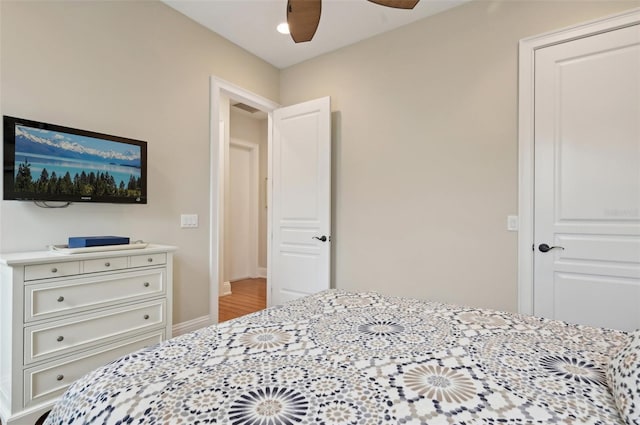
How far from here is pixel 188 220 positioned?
2807 millimetres

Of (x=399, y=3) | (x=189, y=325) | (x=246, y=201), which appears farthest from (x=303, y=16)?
(x=246, y=201)

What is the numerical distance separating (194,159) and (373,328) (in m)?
2.29

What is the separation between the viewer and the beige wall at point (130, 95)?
1907 millimetres

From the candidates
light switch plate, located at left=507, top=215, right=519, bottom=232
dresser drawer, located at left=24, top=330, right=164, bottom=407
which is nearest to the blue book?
dresser drawer, located at left=24, top=330, right=164, bottom=407

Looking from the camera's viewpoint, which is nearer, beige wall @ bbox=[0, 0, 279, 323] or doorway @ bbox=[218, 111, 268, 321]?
beige wall @ bbox=[0, 0, 279, 323]

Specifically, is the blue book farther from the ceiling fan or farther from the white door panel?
the white door panel

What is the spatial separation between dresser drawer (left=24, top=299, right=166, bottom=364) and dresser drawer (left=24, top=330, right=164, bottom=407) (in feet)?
0.17

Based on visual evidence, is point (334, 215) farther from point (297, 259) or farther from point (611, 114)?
point (611, 114)

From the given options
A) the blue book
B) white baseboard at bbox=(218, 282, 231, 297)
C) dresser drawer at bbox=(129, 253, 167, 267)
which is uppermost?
the blue book

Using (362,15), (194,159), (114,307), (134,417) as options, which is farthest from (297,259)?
(134,417)

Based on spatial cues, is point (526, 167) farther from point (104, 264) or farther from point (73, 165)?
point (73, 165)

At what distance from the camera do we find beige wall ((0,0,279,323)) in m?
1.91

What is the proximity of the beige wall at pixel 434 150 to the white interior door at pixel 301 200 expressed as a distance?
0.65ft

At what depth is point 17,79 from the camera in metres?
1.87
